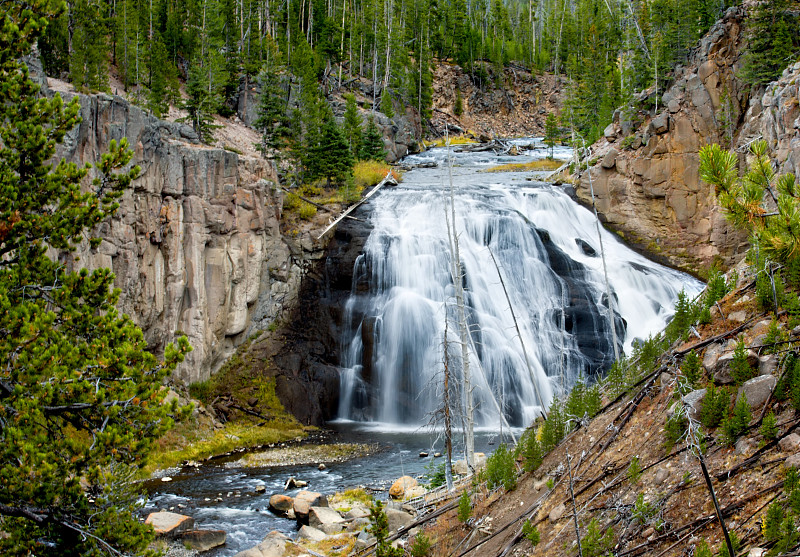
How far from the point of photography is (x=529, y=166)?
47.1m

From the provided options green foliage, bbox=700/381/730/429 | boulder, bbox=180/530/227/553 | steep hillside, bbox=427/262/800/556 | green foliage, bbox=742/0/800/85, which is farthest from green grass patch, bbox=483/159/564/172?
green foliage, bbox=700/381/730/429

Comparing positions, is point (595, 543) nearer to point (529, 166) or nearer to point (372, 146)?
point (372, 146)

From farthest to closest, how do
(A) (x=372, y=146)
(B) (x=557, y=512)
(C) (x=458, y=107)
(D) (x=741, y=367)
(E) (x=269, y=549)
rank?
(C) (x=458, y=107) → (A) (x=372, y=146) → (E) (x=269, y=549) → (B) (x=557, y=512) → (D) (x=741, y=367)

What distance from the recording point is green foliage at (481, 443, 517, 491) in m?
9.48

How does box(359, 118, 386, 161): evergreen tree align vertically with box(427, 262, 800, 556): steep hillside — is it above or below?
above

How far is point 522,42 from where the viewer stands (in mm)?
90000

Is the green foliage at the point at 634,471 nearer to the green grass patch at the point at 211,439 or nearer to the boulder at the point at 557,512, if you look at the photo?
the boulder at the point at 557,512

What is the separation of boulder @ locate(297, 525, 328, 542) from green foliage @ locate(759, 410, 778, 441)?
1020cm

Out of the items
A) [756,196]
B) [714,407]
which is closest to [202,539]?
[714,407]

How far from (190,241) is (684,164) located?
82.5 ft

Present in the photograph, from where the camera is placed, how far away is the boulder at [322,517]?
566 inches

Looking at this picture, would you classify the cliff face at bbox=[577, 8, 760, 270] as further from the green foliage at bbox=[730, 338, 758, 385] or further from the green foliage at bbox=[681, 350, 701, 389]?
the green foliage at bbox=[730, 338, 758, 385]

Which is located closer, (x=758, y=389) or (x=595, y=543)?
(x=595, y=543)

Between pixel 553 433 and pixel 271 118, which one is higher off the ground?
pixel 271 118
